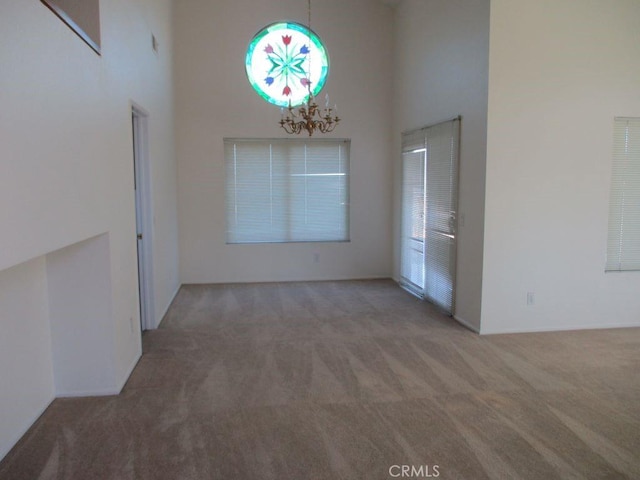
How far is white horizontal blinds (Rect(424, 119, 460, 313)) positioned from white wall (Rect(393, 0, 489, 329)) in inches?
5.4

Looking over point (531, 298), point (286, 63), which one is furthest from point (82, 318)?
point (286, 63)

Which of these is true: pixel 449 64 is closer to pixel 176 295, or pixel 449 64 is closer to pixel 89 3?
pixel 89 3

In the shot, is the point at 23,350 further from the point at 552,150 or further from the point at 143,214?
the point at 552,150

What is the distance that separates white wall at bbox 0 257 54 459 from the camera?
104 inches

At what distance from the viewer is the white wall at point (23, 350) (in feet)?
8.69

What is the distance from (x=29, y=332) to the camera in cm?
296

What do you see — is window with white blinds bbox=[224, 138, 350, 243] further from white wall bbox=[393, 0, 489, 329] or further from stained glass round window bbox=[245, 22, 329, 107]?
white wall bbox=[393, 0, 489, 329]

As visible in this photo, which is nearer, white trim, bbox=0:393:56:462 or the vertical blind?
white trim, bbox=0:393:56:462

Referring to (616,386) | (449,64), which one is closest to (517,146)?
(449,64)

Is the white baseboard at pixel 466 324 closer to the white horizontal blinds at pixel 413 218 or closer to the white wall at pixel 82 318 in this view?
the white horizontal blinds at pixel 413 218

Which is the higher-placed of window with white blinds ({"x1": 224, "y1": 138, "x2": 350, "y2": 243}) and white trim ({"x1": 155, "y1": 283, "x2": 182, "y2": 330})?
window with white blinds ({"x1": 224, "y1": 138, "x2": 350, "y2": 243})

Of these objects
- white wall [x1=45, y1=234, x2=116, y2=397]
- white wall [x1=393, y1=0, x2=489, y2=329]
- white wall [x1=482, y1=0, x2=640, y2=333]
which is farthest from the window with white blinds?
white wall [x1=45, y1=234, x2=116, y2=397]

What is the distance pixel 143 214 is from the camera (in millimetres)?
4688

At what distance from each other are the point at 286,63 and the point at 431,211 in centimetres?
324
